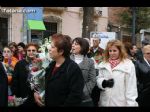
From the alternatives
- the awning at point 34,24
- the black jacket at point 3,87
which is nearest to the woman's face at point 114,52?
the black jacket at point 3,87

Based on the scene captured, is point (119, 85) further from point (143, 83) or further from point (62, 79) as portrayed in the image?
point (62, 79)

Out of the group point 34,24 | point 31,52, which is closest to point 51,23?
point 34,24

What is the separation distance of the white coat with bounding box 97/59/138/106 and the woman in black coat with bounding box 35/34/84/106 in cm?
92

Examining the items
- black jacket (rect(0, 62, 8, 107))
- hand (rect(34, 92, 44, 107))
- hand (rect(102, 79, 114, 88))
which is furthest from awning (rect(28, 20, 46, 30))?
hand (rect(34, 92, 44, 107))

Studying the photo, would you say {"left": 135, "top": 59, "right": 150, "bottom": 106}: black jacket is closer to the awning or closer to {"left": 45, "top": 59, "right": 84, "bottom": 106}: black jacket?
{"left": 45, "top": 59, "right": 84, "bottom": 106}: black jacket

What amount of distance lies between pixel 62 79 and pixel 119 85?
1145mm

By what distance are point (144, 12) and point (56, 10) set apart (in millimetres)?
6074

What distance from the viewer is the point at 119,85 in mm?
5473

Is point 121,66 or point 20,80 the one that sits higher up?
point 121,66

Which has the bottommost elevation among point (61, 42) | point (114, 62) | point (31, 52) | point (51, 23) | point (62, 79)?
point (62, 79)

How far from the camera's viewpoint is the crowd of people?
4574 mm

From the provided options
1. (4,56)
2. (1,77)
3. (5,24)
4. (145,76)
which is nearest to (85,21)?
(5,24)

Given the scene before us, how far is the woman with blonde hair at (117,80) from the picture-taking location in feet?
17.7
